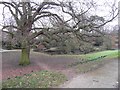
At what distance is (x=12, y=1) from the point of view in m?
12.2

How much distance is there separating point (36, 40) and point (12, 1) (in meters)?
3.21

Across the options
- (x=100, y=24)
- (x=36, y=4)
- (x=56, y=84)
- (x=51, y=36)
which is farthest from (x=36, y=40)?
(x=56, y=84)

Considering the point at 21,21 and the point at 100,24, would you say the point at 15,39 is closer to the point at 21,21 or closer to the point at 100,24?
the point at 21,21

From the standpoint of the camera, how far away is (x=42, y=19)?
12.9 meters

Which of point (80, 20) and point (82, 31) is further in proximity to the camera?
point (82, 31)

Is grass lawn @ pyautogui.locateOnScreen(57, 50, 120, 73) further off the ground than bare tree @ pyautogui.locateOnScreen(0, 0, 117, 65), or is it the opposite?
bare tree @ pyautogui.locateOnScreen(0, 0, 117, 65)

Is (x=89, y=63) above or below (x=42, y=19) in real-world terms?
below

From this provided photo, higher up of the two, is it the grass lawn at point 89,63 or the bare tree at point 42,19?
the bare tree at point 42,19

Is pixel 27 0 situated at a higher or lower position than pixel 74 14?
higher

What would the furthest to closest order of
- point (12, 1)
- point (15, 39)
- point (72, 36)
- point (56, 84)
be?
point (72, 36) < point (12, 1) < point (15, 39) < point (56, 84)

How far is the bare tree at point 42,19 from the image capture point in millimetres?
11562

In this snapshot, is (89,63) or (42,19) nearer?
(42,19)

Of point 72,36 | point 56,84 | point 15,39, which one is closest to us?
point 56,84

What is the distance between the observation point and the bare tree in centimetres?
1156
